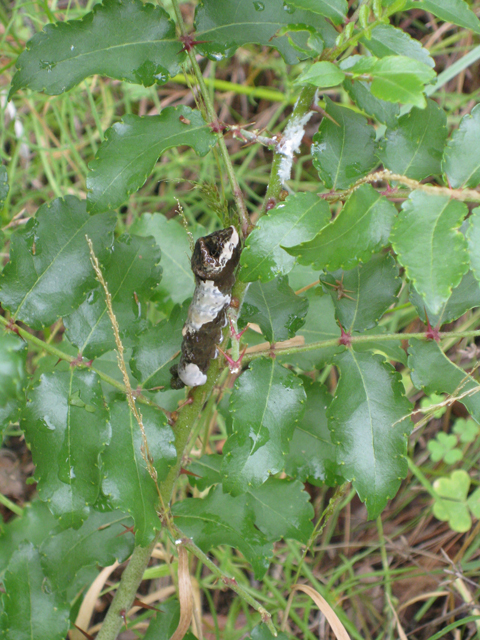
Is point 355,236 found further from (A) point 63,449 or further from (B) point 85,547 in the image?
(B) point 85,547

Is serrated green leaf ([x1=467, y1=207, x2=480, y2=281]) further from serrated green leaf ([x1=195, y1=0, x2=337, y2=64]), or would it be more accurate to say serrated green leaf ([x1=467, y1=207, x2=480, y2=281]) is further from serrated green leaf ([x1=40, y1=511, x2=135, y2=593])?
serrated green leaf ([x1=40, y1=511, x2=135, y2=593])

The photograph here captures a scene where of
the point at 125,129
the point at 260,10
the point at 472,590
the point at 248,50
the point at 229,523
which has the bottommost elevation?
the point at 472,590

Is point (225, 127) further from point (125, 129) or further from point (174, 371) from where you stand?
point (174, 371)

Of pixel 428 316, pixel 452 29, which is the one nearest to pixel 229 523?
pixel 428 316

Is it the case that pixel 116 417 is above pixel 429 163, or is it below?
below

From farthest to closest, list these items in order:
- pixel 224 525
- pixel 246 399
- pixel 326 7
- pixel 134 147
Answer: pixel 224 525 → pixel 246 399 → pixel 134 147 → pixel 326 7

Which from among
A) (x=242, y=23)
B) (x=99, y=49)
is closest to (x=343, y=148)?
(x=242, y=23)
